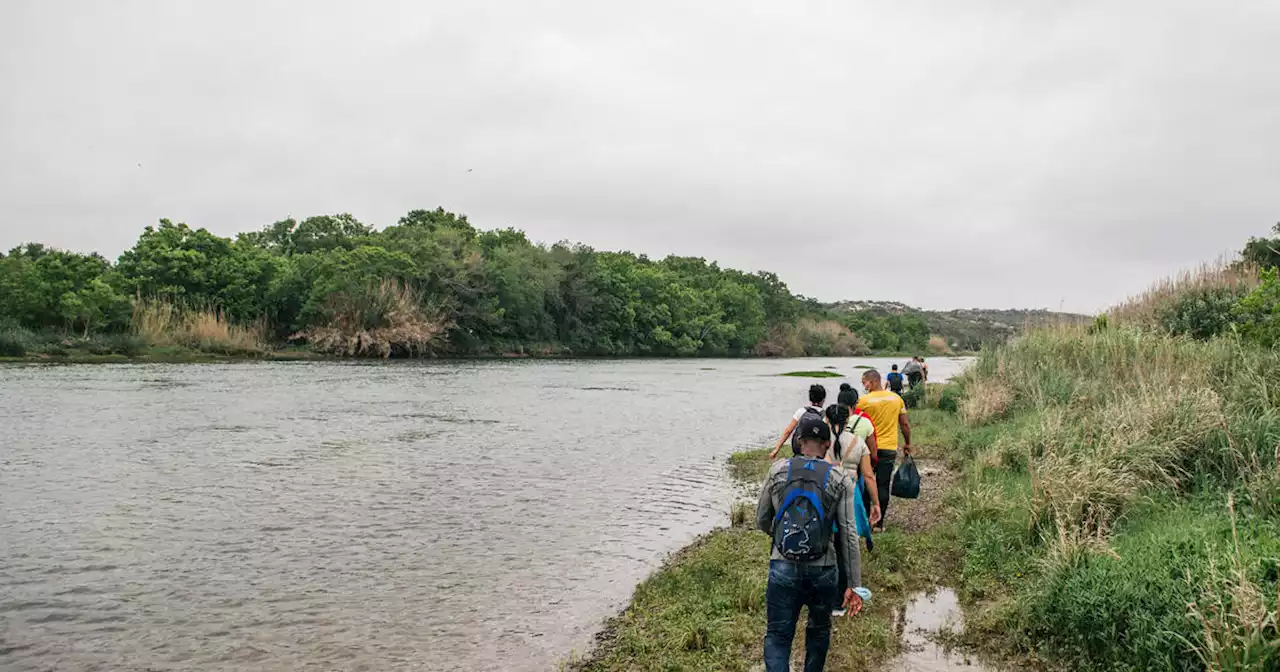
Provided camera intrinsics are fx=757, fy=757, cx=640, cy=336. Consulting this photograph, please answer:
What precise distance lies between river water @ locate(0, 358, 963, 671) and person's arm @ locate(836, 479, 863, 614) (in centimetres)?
325

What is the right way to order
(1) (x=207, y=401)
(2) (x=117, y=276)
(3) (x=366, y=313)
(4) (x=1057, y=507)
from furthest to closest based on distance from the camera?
(3) (x=366, y=313) < (2) (x=117, y=276) < (1) (x=207, y=401) < (4) (x=1057, y=507)

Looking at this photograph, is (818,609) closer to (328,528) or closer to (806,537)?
(806,537)

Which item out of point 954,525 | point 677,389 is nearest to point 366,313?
point 677,389

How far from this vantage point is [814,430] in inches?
213

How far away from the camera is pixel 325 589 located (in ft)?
30.7

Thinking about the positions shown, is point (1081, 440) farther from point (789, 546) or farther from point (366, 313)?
point (366, 313)

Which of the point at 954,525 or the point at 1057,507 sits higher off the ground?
the point at 1057,507

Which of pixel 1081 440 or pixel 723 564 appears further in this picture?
pixel 1081 440

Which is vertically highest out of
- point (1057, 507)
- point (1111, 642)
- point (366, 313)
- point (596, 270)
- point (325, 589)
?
point (596, 270)

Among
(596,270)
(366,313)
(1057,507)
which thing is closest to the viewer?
(1057,507)

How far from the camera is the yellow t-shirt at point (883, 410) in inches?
397

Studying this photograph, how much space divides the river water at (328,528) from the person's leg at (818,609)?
9.03 ft

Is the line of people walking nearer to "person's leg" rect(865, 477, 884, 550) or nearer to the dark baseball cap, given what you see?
the dark baseball cap

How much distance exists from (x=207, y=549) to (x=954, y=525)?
1071 cm
